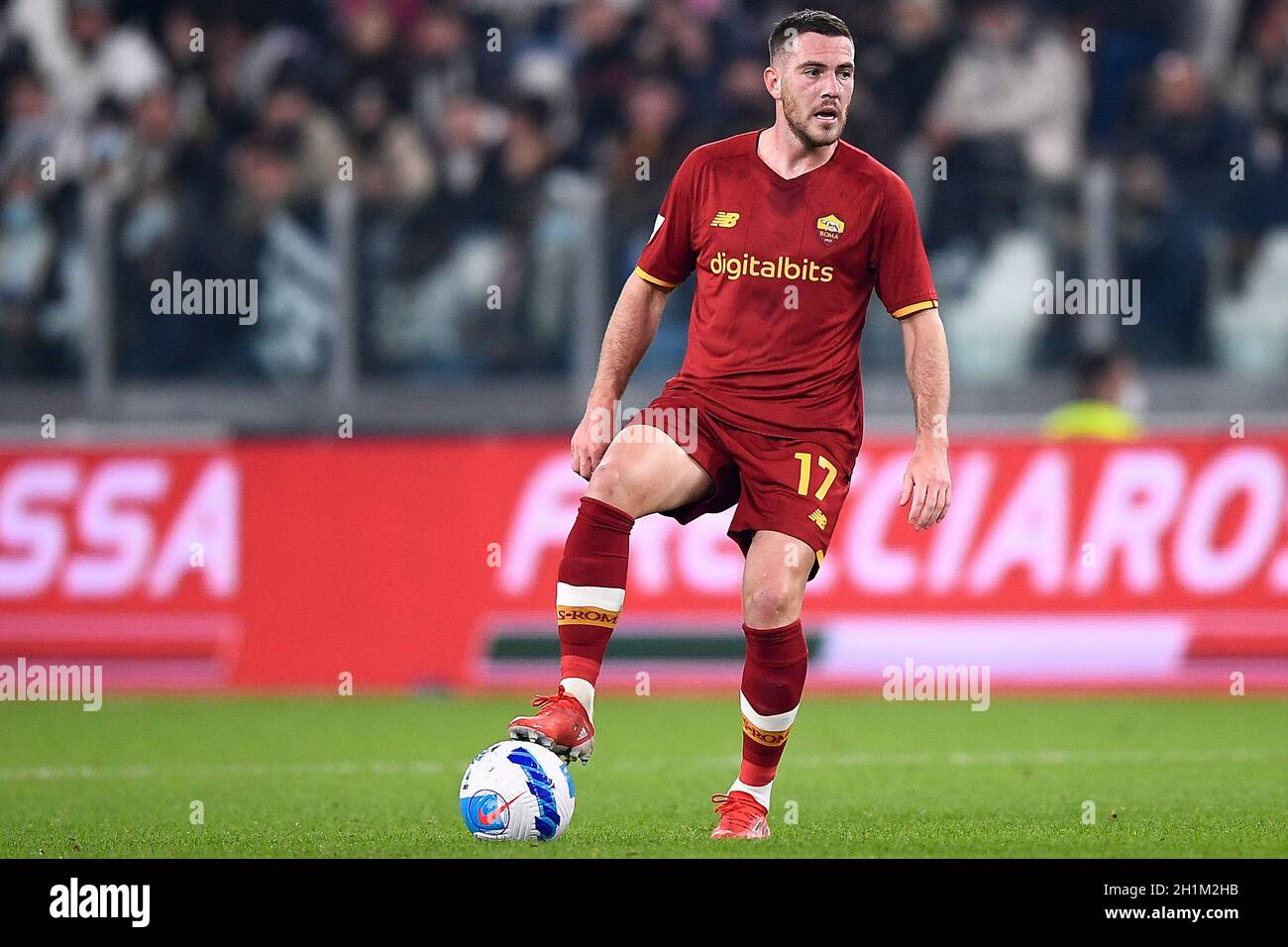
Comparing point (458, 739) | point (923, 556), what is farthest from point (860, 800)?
point (923, 556)

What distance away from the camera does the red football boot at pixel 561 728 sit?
20.2 ft

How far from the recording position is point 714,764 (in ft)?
29.3

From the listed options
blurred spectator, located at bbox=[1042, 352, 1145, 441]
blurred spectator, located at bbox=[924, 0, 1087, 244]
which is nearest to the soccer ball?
blurred spectator, located at bbox=[1042, 352, 1145, 441]

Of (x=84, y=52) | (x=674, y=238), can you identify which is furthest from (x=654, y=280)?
(x=84, y=52)

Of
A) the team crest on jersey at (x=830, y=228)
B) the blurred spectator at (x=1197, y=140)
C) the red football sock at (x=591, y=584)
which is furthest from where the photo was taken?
the blurred spectator at (x=1197, y=140)

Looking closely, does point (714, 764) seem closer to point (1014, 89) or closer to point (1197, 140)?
point (1197, 140)

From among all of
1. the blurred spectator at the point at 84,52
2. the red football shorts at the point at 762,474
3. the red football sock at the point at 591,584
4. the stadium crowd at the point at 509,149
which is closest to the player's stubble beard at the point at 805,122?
the red football shorts at the point at 762,474

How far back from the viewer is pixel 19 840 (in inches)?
257

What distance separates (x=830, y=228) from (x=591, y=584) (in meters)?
1.32

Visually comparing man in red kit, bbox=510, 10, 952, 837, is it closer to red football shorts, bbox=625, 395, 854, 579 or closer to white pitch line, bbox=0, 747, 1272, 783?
red football shorts, bbox=625, 395, 854, 579

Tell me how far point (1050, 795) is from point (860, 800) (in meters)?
0.67

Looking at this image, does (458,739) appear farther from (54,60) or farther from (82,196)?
(54,60)

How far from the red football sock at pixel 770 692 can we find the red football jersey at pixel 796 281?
623 millimetres

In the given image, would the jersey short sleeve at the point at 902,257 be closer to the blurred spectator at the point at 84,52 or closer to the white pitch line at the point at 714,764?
the white pitch line at the point at 714,764
